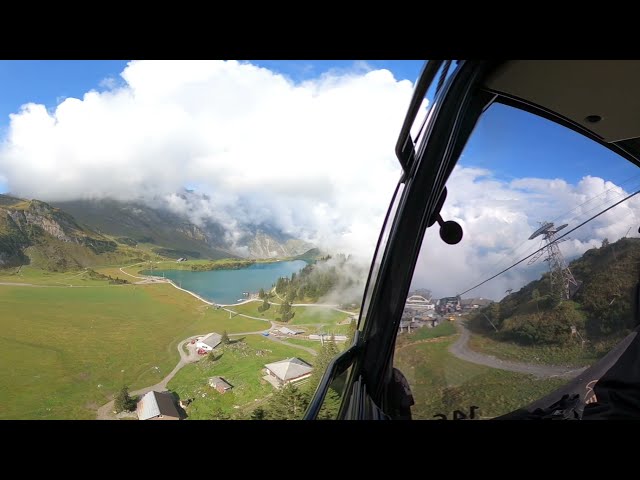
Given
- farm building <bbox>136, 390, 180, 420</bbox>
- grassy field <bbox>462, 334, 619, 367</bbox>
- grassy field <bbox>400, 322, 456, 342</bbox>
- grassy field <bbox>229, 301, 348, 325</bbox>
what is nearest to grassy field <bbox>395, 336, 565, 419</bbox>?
grassy field <bbox>400, 322, 456, 342</bbox>

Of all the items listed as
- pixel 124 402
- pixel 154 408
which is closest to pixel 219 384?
pixel 124 402

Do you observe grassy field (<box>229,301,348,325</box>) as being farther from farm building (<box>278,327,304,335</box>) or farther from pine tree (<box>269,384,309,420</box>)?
pine tree (<box>269,384,309,420</box>)

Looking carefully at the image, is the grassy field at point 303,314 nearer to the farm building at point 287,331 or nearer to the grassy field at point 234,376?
the farm building at point 287,331

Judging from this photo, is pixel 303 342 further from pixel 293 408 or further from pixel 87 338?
pixel 293 408

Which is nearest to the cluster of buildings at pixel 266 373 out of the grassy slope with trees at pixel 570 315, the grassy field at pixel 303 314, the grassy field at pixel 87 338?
the grassy field at pixel 87 338

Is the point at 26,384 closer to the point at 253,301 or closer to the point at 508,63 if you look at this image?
the point at 253,301
